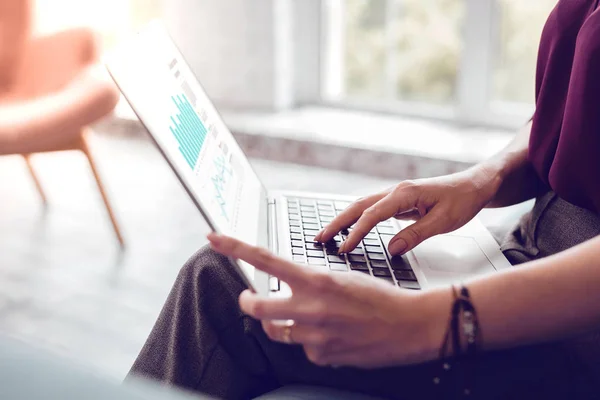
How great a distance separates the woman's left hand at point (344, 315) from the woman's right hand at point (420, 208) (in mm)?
223

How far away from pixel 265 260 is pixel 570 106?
449 mm

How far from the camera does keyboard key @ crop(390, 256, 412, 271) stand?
847 millimetres

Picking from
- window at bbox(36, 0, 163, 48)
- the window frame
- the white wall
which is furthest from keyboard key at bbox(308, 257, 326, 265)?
window at bbox(36, 0, 163, 48)

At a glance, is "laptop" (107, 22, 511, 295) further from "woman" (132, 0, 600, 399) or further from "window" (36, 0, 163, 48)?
"window" (36, 0, 163, 48)

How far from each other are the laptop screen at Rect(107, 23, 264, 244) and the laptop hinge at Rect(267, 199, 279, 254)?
24 mm

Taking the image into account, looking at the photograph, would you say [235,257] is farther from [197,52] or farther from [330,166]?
[197,52]

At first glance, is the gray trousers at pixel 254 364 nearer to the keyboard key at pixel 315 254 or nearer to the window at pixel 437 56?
the keyboard key at pixel 315 254

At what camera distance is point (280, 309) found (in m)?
0.60

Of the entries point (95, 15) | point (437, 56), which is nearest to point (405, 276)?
point (437, 56)

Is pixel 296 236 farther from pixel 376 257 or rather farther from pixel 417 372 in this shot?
pixel 417 372

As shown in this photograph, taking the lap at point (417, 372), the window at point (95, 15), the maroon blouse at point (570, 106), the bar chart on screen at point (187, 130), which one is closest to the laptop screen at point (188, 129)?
the bar chart on screen at point (187, 130)

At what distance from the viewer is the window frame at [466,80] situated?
8.73 feet

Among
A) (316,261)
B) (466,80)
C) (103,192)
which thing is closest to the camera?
(316,261)

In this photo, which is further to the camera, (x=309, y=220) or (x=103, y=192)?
(x=103, y=192)
